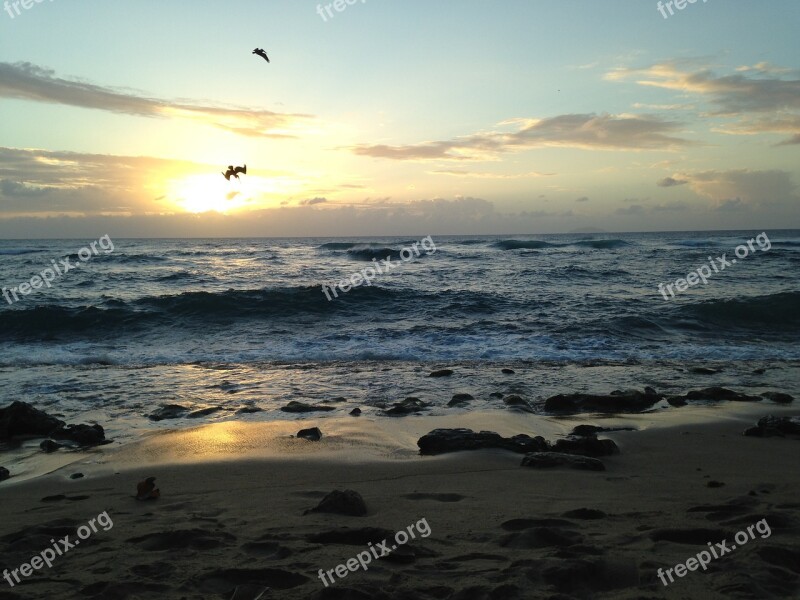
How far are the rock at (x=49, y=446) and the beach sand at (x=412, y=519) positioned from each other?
74 cm

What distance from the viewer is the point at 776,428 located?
6.53 m

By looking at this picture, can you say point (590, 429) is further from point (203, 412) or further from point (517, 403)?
point (203, 412)

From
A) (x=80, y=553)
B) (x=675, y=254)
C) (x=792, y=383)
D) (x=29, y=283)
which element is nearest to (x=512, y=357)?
(x=792, y=383)

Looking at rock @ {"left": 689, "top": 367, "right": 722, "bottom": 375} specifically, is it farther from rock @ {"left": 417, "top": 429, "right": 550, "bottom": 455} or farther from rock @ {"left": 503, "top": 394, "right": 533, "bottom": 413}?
rock @ {"left": 417, "top": 429, "right": 550, "bottom": 455}

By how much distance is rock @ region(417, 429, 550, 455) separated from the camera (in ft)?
19.7

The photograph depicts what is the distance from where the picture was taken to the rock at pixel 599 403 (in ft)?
26.2

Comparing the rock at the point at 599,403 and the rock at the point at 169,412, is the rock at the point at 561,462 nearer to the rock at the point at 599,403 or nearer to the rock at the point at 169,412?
the rock at the point at 599,403

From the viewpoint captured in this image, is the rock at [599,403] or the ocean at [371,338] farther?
the ocean at [371,338]

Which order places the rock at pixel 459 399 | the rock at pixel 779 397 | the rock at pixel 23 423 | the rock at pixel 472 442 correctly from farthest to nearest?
the rock at pixel 459 399, the rock at pixel 779 397, the rock at pixel 23 423, the rock at pixel 472 442

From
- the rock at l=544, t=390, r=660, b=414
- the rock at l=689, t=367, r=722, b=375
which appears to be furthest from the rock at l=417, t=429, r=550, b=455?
the rock at l=689, t=367, r=722, b=375

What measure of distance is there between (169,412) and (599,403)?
6054mm

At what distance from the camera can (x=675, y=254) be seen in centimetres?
3888

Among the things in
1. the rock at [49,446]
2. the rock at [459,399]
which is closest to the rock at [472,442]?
the rock at [459,399]

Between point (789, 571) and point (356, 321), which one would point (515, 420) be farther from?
point (356, 321)
